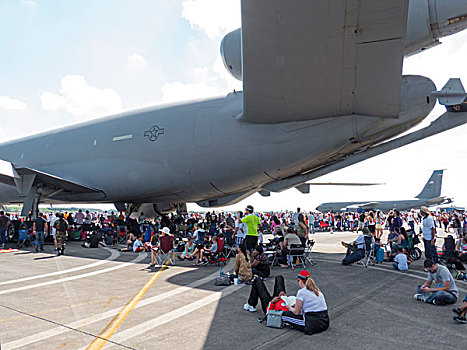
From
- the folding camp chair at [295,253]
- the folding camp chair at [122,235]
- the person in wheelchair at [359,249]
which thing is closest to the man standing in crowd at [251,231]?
Answer: the folding camp chair at [295,253]

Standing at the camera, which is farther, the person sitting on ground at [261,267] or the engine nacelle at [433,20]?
the person sitting on ground at [261,267]

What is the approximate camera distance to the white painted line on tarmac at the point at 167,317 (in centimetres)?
463

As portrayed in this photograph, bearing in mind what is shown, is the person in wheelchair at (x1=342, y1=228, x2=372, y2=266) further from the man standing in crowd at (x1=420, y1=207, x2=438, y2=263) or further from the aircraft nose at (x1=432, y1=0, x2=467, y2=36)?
the aircraft nose at (x1=432, y1=0, x2=467, y2=36)

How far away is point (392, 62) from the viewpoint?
7094 millimetres

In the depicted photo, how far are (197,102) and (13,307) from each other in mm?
9236

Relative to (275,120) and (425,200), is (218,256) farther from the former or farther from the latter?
(425,200)

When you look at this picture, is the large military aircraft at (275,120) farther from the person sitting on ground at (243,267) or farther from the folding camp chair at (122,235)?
the person sitting on ground at (243,267)

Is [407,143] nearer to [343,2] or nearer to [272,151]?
[272,151]

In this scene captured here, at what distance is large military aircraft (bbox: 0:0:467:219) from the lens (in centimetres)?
661

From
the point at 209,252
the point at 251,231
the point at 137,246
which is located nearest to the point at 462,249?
the point at 251,231

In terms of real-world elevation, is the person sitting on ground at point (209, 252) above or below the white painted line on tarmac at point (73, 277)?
above

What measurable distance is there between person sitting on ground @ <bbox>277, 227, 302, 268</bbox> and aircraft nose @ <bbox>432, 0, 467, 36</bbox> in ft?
21.5

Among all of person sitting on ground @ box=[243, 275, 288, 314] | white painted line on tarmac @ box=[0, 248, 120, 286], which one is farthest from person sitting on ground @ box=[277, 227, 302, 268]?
white painted line on tarmac @ box=[0, 248, 120, 286]

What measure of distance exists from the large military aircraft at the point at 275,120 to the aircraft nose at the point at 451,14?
2cm
